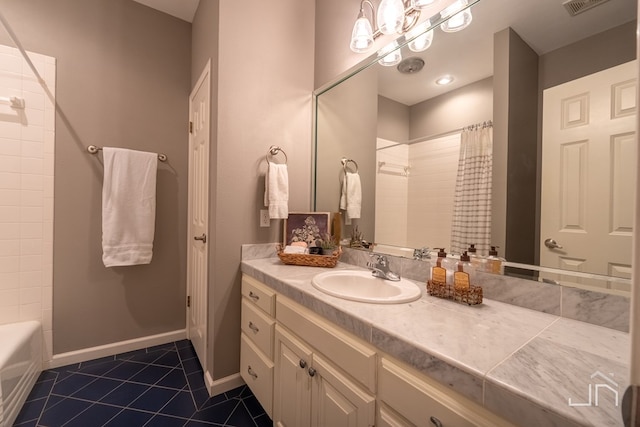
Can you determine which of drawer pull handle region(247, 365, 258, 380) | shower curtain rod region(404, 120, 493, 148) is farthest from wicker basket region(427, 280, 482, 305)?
drawer pull handle region(247, 365, 258, 380)

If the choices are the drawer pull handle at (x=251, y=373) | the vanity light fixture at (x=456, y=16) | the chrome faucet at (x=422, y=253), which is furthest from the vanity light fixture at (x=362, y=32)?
the drawer pull handle at (x=251, y=373)

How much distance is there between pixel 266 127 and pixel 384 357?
4.70 feet

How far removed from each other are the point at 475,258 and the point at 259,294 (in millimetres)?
1005

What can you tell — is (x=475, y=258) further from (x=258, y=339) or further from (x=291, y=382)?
(x=258, y=339)

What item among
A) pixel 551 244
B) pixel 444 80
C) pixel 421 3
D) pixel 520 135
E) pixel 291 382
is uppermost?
pixel 421 3

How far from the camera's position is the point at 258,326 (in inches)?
53.6

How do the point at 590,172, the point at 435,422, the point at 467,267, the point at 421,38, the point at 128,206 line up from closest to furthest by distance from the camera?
the point at 435,422, the point at 590,172, the point at 467,267, the point at 421,38, the point at 128,206

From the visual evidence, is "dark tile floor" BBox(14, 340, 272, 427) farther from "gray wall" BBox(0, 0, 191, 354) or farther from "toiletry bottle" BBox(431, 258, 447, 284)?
"toiletry bottle" BBox(431, 258, 447, 284)

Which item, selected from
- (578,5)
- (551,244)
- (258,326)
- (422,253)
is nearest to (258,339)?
(258,326)

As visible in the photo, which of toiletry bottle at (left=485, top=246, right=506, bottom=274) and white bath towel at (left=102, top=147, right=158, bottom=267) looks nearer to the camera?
toiletry bottle at (left=485, top=246, right=506, bottom=274)

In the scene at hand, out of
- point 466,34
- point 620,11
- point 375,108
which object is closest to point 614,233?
point 620,11

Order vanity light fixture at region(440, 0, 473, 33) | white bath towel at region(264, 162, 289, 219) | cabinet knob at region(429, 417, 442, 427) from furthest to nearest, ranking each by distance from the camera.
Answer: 1. white bath towel at region(264, 162, 289, 219)
2. vanity light fixture at region(440, 0, 473, 33)
3. cabinet knob at region(429, 417, 442, 427)

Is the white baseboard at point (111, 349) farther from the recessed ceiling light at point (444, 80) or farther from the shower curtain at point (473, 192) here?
the recessed ceiling light at point (444, 80)

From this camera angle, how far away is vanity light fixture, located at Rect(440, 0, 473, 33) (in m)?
1.10
